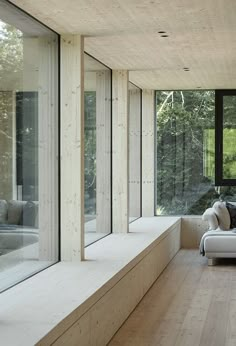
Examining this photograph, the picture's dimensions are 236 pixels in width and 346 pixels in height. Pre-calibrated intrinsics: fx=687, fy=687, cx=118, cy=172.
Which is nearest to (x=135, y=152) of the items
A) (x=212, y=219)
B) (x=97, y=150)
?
(x=212, y=219)

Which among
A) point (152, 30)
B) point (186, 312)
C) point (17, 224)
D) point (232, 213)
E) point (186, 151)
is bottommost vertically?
point (186, 312)

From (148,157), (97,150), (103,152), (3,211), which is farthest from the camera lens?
(148,157)

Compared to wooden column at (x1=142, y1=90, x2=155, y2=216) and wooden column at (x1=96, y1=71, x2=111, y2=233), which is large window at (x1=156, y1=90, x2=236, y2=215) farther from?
wooden column at (x1=96, y1=71, x2=111, y2=233)

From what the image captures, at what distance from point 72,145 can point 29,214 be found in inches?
37.3

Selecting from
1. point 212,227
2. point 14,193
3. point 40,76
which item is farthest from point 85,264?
point 212,227

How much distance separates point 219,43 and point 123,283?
269cm

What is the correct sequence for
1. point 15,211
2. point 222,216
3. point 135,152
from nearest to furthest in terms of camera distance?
point 15,211 → point 222,216 → point 135,152

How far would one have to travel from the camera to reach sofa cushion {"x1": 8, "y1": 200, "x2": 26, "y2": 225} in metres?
5.34

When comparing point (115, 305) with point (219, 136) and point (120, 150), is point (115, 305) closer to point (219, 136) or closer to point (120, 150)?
point (120, 150)

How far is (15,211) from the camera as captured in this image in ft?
18.0

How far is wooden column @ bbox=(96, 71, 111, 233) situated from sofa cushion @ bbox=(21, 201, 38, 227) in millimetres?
2524

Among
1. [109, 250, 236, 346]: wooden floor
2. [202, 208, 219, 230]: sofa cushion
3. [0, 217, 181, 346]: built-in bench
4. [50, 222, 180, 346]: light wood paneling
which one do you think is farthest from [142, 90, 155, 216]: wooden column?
[0, 217, 181, 346]: built-in bench

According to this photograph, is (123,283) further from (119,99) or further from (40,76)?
(119,99)

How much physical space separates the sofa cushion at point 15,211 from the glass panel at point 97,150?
2319mm
